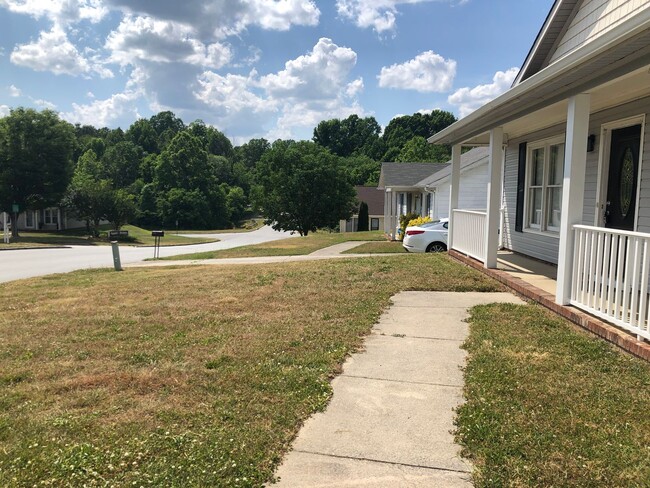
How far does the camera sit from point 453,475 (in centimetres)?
269

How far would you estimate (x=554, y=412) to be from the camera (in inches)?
128

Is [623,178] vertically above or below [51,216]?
above

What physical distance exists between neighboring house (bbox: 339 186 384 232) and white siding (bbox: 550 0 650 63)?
40105mm

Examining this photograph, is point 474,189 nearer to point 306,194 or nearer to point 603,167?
point 603,167

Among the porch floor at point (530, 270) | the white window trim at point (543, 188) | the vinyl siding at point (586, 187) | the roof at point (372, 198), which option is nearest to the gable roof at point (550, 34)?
the vinyl siding at point (586, 187)

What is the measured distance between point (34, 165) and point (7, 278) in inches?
1078

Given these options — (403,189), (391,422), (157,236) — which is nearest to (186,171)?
(403,189)

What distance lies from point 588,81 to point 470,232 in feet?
15.8

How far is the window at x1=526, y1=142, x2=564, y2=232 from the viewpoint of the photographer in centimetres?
900

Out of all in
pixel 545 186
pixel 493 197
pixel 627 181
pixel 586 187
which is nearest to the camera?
pixel 627 181

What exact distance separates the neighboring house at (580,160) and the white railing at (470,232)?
0.02 meters

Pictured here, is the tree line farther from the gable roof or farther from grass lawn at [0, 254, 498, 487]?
the gable roof

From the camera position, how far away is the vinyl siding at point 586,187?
630 centimetres

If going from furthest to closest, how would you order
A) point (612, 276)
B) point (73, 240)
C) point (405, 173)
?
1. point (73, 240)
2. point (405, 173)
3. point (612, 276)
